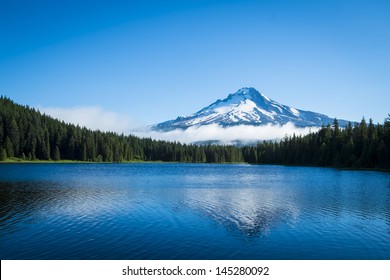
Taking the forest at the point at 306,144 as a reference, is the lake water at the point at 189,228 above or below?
below

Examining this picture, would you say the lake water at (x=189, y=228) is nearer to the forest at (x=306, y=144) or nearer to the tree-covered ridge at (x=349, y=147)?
the tree-covered ridge at (x=349, y=147)

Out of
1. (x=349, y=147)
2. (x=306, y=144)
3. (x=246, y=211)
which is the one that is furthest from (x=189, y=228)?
(x=306, y=144)

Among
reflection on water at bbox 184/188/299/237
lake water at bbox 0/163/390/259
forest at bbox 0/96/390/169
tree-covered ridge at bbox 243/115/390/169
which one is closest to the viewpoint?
lake water at bbox 0/163/390/259

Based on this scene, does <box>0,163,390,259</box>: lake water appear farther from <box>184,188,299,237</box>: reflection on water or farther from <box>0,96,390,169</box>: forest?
<box>0,96,390,169</box>: forest

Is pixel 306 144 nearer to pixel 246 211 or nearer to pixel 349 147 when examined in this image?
pixel 349 147

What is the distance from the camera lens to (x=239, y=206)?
129 ft

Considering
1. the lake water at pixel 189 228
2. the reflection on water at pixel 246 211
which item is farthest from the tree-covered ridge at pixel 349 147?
the reflection on water at pixel 246 211

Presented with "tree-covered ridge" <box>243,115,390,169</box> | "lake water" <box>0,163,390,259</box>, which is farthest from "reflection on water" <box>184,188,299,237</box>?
"tree-covered ridge" <box>243,115,390,169</box>

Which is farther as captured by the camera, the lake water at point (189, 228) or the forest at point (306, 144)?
the forest at point (306, 144)

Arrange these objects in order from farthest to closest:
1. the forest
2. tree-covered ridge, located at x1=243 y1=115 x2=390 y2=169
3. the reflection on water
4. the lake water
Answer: the forest, tree-covered ridge, located at x1=243 y1=115 x2=390 y2=169, the reflection on water, the lake water

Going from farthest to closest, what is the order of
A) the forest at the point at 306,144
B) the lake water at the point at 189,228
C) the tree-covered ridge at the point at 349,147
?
the forest at the point at 306,144, the tree-covered ridge at the point at 349,147, the lake water at the point at 189,228
